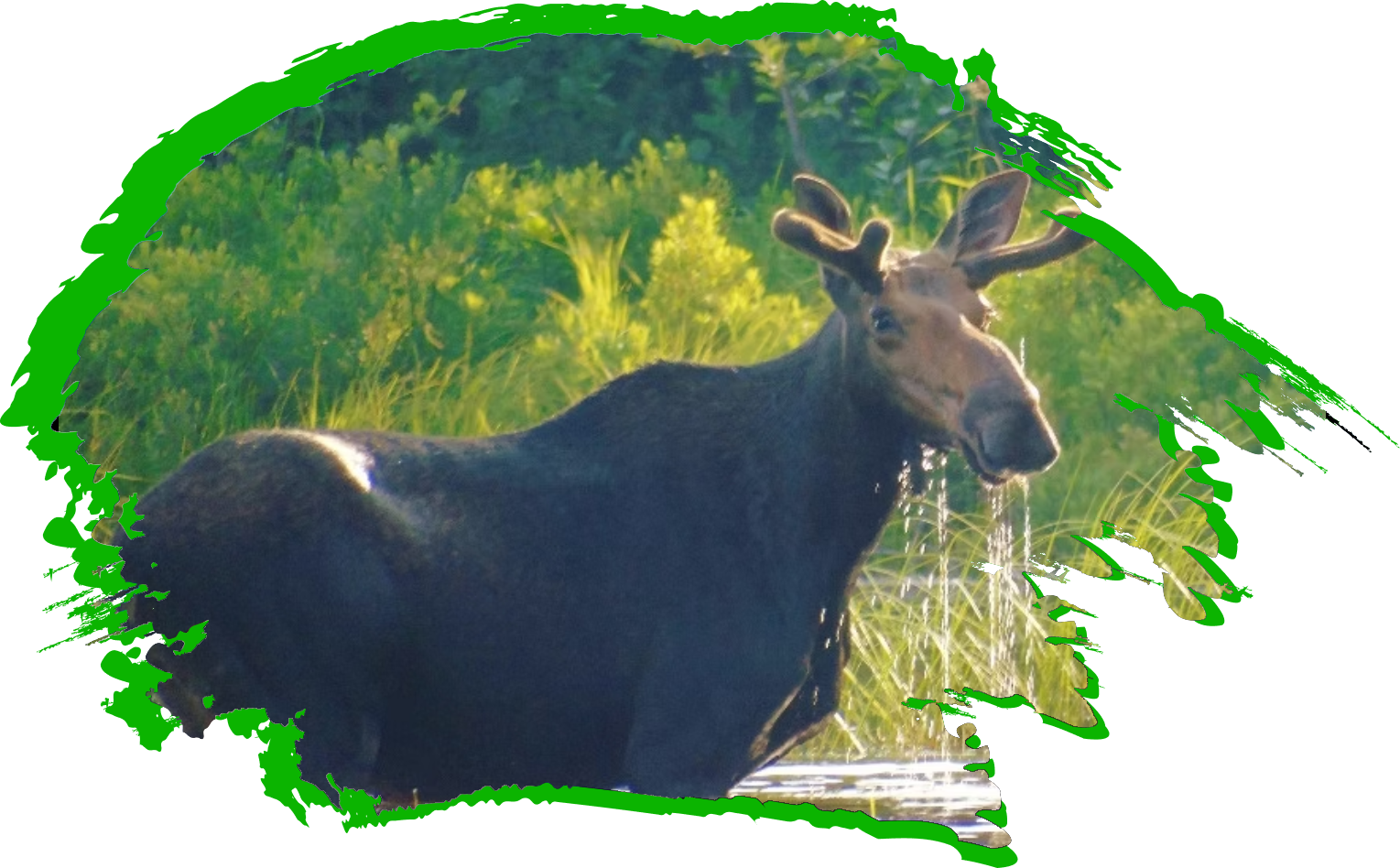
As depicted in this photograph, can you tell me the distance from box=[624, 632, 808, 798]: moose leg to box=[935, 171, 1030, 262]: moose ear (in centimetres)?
165

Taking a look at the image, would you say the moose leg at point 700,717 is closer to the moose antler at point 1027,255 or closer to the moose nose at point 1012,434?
the moose nose at point 1012,434

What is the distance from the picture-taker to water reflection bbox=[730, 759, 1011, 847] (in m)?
7.16

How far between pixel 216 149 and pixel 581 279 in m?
2.56

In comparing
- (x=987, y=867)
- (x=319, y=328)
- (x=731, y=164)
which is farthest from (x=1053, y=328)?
(x=987, y=867)

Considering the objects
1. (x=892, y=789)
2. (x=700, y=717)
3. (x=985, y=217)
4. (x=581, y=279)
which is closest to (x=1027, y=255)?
(x=985, y=217)

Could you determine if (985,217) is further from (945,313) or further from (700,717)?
(700,717)

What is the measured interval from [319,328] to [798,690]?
268 cm

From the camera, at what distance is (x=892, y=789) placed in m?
7.89

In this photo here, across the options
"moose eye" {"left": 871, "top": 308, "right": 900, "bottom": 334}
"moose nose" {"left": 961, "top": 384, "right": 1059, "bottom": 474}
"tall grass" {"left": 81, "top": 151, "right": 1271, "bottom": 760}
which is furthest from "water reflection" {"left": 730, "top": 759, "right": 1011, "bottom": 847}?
"moose eye" {"left": 871, "top": 308, "right": 900, "bottom": 334}

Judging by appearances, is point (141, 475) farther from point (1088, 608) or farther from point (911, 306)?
point (1088, 608)

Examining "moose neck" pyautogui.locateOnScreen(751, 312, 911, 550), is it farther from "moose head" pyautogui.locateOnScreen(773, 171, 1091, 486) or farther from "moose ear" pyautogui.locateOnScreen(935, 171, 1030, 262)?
"moose ear" pyautogui.locateOnScreen(935, 171, 1030, 262)

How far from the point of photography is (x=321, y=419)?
28.0ft

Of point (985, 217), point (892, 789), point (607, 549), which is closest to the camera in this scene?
point (607, 549)

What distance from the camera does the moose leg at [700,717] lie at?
273 inches
